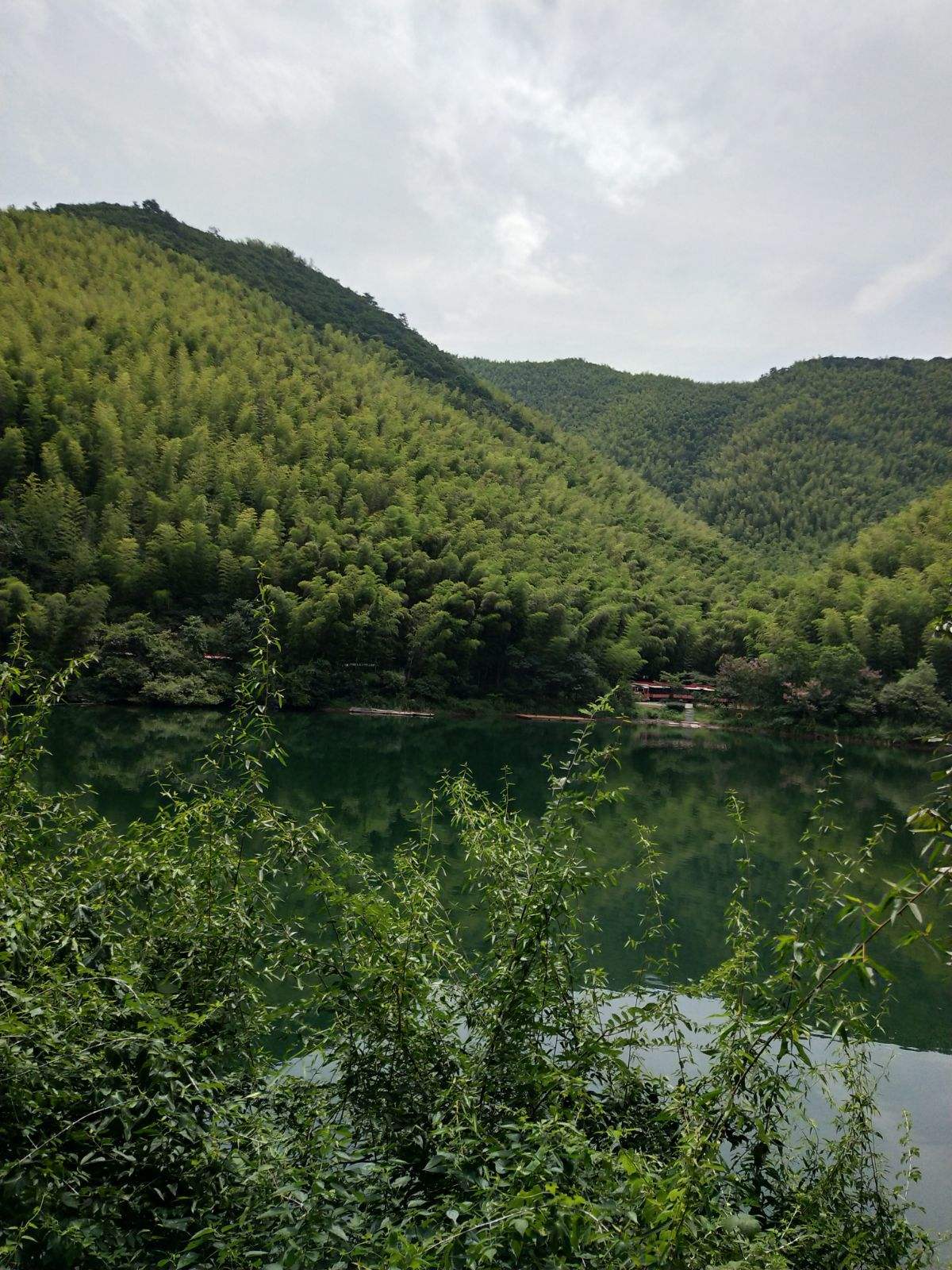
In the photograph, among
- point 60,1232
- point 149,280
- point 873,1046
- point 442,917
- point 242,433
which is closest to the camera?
point 60,1232

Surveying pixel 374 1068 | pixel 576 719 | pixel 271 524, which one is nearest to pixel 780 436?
pixel 576 719

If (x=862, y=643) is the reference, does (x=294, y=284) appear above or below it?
above

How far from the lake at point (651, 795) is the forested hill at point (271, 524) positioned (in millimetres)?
3682

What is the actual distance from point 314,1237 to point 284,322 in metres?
61.5

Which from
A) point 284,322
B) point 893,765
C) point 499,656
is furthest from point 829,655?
point 284,322

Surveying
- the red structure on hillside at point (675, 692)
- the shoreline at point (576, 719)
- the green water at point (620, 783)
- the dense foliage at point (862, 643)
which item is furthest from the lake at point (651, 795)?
the red structure on hillside at point (675, 692)

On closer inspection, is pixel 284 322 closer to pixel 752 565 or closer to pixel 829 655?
pixel 752 565

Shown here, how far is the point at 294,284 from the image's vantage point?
74.6 meters

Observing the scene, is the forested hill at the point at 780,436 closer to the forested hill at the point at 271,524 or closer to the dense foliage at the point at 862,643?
the dense foliage at the point at 862,643

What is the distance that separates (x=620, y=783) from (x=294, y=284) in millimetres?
69720

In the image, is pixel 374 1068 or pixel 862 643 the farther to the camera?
pixel 862 643

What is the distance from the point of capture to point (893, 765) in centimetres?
2742

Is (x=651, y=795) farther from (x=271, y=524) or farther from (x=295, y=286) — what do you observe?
(x=295, y=286)

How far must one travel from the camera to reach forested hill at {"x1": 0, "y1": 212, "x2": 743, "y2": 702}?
29.3 metres
